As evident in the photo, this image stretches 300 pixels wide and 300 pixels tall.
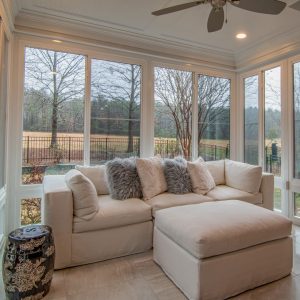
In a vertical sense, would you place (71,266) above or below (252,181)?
below

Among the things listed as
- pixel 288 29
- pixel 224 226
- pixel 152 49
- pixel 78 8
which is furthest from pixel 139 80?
pixel 224 226

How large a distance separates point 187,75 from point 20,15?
258 cm

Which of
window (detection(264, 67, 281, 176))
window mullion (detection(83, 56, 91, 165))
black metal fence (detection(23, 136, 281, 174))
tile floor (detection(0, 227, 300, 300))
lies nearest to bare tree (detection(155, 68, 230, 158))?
black metal fence (detection(23, 136, 281, 174))

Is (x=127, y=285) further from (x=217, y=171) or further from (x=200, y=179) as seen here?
(x=217, y=171)

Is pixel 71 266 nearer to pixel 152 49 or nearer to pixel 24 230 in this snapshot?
pixel 24 230

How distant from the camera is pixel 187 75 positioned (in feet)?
13.4

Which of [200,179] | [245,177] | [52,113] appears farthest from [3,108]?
[245,177]

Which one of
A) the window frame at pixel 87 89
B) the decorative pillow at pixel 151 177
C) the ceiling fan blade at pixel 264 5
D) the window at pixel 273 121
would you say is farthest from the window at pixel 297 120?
the decorative pillow at pixel 151 177

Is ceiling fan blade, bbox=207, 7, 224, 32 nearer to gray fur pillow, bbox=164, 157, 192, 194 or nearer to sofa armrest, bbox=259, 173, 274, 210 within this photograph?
gray fur pillow, bbox=164, 157, 192, 194

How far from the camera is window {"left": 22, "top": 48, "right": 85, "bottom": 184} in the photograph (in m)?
3.06

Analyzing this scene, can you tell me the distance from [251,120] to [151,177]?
242 cm

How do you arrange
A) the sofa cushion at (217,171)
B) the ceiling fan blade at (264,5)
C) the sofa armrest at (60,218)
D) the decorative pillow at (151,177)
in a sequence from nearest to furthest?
the ceiling fan blade at (264,5) < the sofa armrest at (60,218) < the decorative pillow at (151,177) < the sofa cushion at (217,171)

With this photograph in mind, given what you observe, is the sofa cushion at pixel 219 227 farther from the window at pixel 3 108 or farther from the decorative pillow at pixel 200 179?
the window at pixel 3 108

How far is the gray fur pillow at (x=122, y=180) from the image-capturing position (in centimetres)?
274
